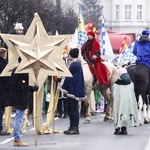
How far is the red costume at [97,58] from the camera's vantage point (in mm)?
23750

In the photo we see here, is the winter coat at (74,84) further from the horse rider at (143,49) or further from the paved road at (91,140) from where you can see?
the horse rider at (143,49)

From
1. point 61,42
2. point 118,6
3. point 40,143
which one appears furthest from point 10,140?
point 118,6

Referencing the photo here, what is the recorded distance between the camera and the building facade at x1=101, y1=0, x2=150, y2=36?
133m

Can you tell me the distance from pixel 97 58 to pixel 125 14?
4442 inches

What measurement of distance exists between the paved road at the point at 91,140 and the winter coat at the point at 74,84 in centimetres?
84

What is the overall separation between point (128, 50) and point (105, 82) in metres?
5.75

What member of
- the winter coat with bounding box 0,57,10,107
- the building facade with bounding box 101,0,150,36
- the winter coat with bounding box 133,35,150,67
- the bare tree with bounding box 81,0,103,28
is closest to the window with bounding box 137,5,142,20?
the building facade with bounding box 101,0,150,36

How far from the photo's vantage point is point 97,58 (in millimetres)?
23812

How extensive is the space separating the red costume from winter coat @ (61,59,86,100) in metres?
3.52

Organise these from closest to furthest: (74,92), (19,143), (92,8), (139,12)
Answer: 1. (19,143)
2. (74,92)
3. (92,8)
4. (139,12)

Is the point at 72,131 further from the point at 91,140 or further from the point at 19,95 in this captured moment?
the point at 19,95

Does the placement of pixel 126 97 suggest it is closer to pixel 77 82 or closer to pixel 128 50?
pixel 77 82

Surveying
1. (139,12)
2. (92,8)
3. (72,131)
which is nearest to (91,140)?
(72,131)

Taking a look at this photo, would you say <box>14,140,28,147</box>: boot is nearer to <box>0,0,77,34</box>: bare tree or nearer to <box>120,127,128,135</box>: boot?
<box>120,127,128,135</box>: boot
